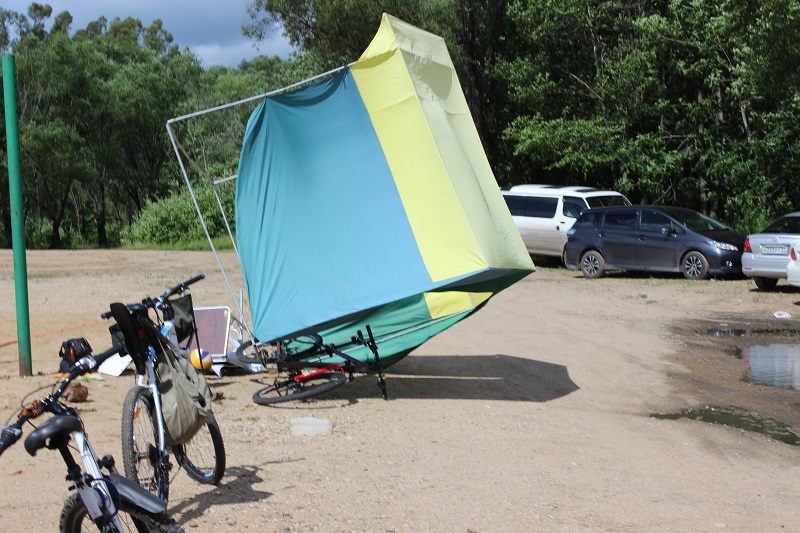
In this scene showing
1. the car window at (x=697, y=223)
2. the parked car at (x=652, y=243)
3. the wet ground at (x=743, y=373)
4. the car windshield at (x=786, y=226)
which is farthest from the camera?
the car window at (x=697, y=223)

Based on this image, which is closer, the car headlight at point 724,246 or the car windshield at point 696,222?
the car headlight at point 724,246

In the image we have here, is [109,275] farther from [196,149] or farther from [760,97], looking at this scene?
[196,149]

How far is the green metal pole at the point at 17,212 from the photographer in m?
9.19

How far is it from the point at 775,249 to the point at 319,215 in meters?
11.1

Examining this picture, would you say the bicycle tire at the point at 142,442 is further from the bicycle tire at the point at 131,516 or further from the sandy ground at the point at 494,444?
the bicycle tire at the point at 131,516

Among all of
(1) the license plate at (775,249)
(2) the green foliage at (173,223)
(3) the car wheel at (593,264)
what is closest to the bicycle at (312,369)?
(1) the license plate at (775,249)

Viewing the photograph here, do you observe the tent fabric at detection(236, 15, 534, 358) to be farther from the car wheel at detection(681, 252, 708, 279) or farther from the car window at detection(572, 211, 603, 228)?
the car window at detection(572, 211, 603, 228)

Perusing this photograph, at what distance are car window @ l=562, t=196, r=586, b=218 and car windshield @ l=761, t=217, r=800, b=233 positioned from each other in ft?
20.2

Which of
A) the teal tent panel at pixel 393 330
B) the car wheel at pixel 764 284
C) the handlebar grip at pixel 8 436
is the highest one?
the handlebar grip at pixel 8 436

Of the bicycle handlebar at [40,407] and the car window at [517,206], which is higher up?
the car window at [517,206]

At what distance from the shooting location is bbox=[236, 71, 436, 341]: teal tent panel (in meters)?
9.14

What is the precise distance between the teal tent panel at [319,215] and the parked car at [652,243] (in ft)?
40.9

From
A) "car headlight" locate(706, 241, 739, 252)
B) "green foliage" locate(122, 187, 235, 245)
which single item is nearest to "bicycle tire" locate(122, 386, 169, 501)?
"car headlight" locate(706, 241, 739, 252)

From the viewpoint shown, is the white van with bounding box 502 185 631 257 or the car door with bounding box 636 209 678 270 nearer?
the car door with bounding box 636 209 678 270
